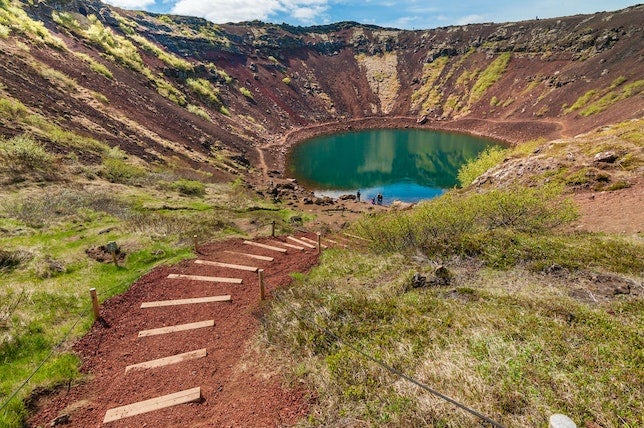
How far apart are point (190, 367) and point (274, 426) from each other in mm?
3549

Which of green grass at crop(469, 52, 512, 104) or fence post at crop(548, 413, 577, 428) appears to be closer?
fence post at crop(548, 413, 577, 428)

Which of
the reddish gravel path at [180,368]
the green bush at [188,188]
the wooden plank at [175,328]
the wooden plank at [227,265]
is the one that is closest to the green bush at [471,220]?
the wooden plank at [227,265]

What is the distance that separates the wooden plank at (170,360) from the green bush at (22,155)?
2394 cm

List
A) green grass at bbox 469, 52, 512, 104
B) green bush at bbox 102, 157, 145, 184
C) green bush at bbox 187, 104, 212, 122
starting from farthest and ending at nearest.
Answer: green grass at bbox 469, 52, 512, 104
green bush at bbox 187, 104, 212, 122
green bush at bbox 102, 157, 145, 184

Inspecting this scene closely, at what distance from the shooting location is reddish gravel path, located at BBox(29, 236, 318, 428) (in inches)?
318

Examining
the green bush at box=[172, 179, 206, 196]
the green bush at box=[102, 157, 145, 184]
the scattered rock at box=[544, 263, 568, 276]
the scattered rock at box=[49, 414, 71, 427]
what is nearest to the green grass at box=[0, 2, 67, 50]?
the green bush at box=[102, 157, 145, 184]

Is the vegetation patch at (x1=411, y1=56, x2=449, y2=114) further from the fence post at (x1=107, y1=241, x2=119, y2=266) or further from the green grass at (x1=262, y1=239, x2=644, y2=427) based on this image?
the fence post at (x1=107, y1=241, x2=119, y2=266)

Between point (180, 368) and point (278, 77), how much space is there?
122866mm

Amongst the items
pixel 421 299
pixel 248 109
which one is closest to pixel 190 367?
pixel 421 299

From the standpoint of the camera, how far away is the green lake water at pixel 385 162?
191 ft

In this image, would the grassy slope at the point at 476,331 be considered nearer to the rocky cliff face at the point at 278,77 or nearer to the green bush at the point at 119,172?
the green bush at the point at 119,172

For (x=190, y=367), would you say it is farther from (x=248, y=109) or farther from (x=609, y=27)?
(x=609, y=27)

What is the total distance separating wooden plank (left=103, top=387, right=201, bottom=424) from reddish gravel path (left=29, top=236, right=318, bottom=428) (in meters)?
0.12

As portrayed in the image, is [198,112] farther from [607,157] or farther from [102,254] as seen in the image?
[607,157]
